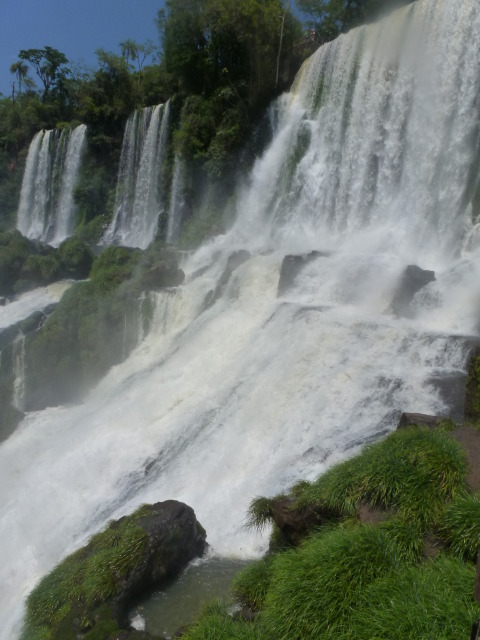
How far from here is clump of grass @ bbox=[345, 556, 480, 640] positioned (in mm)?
3559

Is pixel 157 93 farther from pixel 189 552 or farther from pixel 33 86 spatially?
pixel 189 552

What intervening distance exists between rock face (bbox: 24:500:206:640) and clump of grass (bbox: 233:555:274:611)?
3.30 ft

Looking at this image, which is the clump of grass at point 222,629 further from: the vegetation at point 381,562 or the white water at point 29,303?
the white water at point 29,303

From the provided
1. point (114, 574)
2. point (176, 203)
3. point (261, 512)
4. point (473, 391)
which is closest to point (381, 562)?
point (261, 512)

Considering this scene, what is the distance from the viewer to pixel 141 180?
28031mm

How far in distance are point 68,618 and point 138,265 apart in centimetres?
1351

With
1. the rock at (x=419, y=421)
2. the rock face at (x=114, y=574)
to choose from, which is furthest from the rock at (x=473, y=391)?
the rock face at (x=114, y=574)

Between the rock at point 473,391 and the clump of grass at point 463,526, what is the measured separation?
370 cm

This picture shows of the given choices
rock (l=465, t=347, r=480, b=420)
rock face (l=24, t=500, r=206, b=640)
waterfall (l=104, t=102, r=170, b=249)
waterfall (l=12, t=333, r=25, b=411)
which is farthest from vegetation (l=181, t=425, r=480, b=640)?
waterfall (l=104, t=102, r=170, b=249)

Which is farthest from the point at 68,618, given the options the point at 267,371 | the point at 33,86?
the point at 33,86

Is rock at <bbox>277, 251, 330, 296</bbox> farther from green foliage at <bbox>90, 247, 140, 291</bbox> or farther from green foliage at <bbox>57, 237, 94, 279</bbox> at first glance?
green foliage at <bbox>57, 237, 94, 279</bbox>

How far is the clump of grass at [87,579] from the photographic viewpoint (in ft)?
21.0

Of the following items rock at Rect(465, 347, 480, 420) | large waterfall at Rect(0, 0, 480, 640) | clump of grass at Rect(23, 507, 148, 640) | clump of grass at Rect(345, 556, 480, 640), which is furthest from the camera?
large waterfall at Rect(0, 0, 480, 640)

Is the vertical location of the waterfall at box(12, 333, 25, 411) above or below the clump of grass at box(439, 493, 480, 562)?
below
